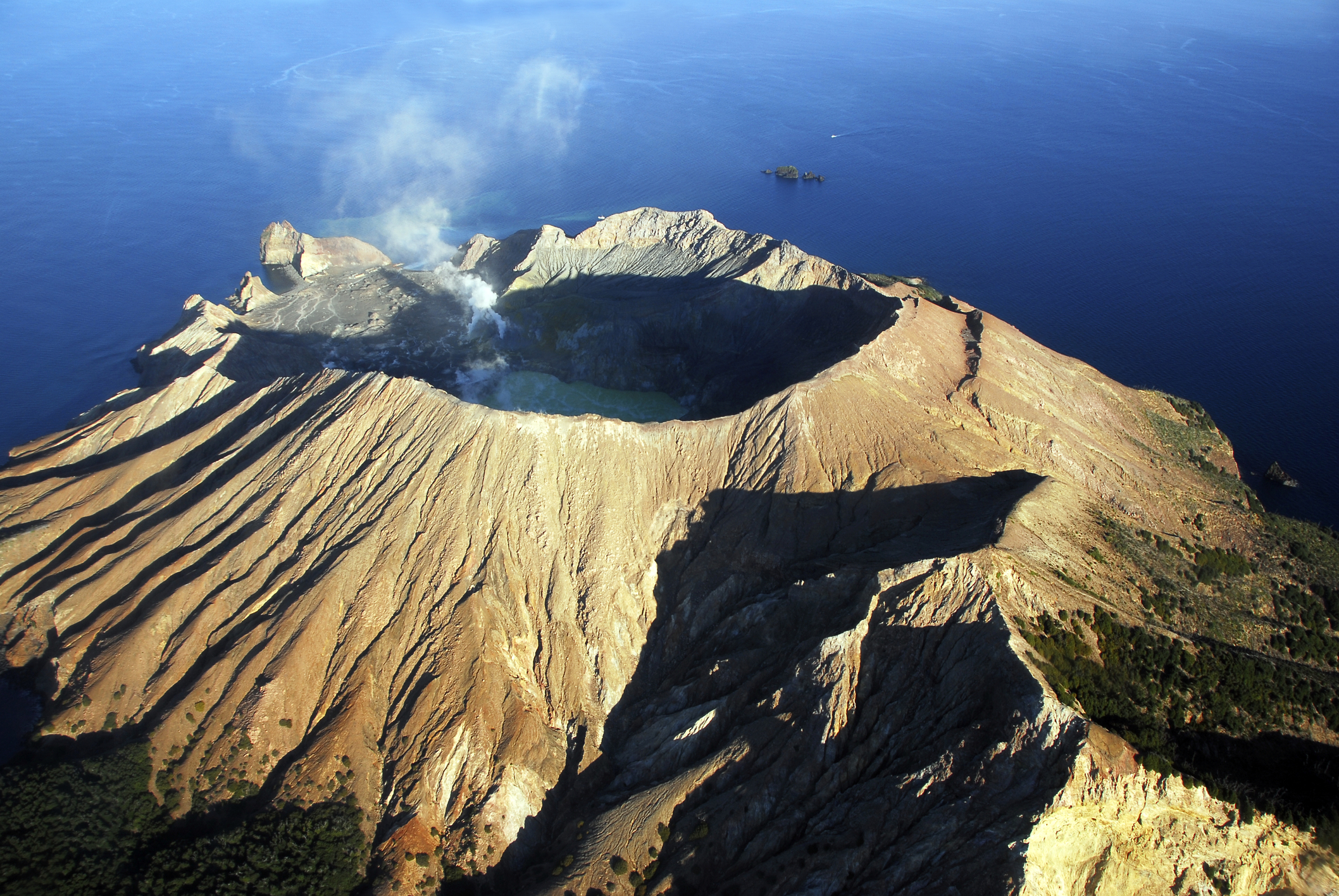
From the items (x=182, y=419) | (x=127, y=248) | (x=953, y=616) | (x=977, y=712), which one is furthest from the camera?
(x=127, y=248)

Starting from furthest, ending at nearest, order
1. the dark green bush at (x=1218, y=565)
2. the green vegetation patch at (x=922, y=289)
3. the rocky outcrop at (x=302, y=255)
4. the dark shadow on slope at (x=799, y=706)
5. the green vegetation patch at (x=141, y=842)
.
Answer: the rocky outcrop at (x=302, y=255) < the green vegetation patch at (x=922, y=289) < the dark green bush at (x=1218, y=565) < the green vegetation patch at (x=141, y=842) < the dark shadow on slope at (x=799, y=706)

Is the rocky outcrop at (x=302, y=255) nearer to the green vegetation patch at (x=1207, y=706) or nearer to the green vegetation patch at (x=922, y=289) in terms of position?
the green vegetation patch at (x=922, y=289)

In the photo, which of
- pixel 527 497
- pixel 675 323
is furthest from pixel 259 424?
pixel 675 323

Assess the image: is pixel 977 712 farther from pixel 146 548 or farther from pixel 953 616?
pixel 146 548

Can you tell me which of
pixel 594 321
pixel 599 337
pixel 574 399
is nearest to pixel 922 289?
pixel 594 321

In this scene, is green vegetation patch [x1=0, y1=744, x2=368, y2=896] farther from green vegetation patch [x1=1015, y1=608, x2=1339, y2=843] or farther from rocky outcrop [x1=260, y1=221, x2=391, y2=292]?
rocky outcrop [x1=260, y1=221, x2=391, y2=292]

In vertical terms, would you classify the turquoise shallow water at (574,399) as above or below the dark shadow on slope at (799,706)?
below

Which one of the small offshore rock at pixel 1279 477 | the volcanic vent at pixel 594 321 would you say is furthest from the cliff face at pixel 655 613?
→ the small offshore rock at pixel 1279 477
